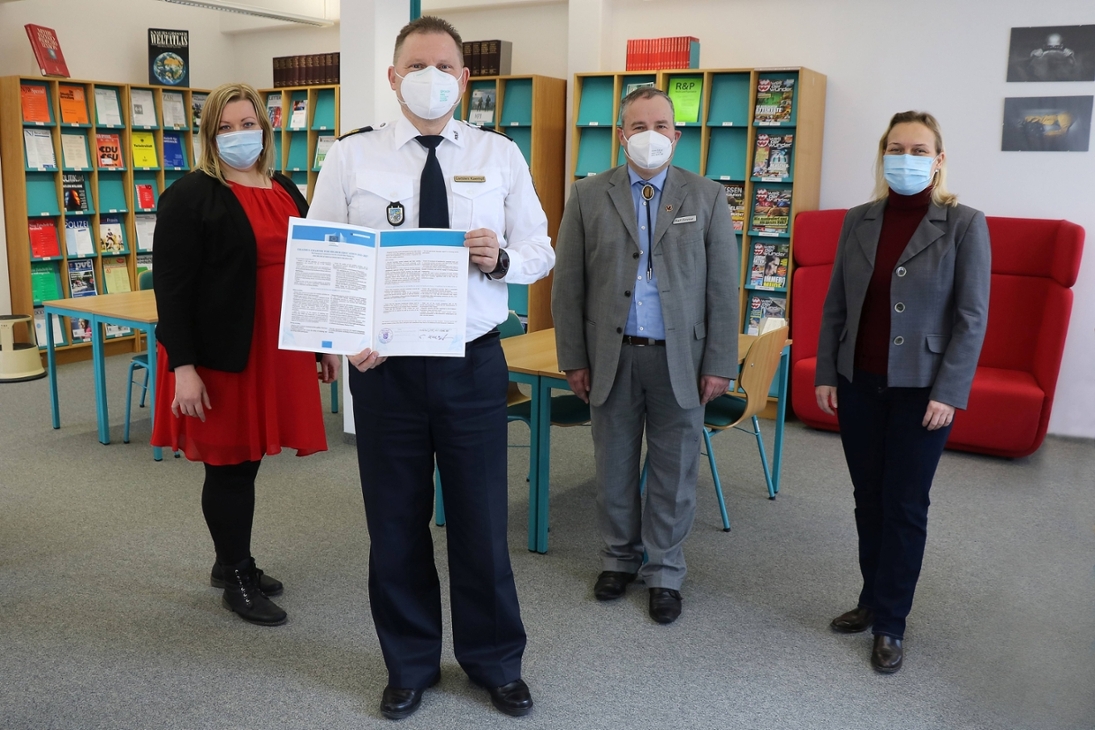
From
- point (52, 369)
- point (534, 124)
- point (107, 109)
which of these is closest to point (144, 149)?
point (107, 109)

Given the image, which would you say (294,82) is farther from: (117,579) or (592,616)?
(592,616)

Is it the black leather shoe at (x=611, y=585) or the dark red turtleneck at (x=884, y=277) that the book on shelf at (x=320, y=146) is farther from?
the dark red turtleneck at (x=884, y=277)

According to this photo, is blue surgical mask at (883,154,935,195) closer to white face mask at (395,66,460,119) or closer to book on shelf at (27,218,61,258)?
white face mask at (395,66,460,119)

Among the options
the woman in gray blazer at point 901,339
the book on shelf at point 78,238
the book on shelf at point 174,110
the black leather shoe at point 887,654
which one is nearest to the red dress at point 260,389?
the woman in gray blazer at point 901,339

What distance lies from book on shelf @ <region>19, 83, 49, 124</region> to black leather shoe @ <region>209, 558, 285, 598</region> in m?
4.84

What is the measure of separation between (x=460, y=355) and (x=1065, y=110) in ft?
14.9

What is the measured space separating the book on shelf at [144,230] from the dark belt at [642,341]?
571cm

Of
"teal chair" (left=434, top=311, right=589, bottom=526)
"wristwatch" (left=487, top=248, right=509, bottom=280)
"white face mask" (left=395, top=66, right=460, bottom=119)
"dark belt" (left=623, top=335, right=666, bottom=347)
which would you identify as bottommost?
"teal chair" (left=434, top=311, right=589, bottom=526)

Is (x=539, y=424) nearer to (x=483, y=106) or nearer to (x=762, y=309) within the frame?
(x=762, y=309)

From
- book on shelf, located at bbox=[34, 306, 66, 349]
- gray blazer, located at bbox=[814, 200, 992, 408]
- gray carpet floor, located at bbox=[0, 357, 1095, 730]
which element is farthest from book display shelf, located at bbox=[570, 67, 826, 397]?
book on shelf, located at bbox=[34, 306, 66, 349]

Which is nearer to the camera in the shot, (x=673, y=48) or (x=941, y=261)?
(x=941, y=261)

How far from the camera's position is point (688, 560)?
11.8ft

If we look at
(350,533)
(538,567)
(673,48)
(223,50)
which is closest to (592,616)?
(538,567)

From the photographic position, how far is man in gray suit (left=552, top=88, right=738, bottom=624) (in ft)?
9.68
